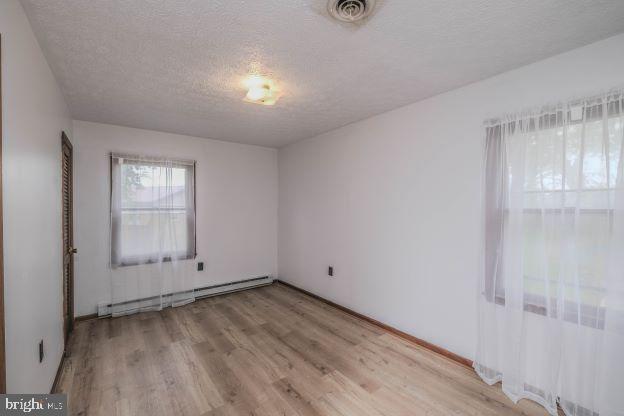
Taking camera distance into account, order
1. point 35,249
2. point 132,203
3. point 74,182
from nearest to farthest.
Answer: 1. point 35,249
2. point 74,182
3. point 132,203

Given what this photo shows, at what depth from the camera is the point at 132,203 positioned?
3.49m

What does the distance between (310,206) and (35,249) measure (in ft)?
9.89

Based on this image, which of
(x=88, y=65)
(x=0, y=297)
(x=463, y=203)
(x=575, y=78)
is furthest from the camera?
(x=463, y=203)

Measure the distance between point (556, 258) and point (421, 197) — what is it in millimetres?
1108

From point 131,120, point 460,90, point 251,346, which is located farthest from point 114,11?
point 251,346

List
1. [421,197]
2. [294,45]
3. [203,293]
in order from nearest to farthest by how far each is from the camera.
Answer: [294,45], [421,197], [203,293]

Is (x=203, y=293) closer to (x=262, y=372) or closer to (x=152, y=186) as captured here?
(x=152, y=186)

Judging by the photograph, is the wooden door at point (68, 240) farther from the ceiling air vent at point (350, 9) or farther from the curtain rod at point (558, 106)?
the curtain rod at point (558, 106)

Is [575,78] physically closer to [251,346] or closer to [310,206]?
[310,206]

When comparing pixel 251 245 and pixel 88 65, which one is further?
pixel 251 245

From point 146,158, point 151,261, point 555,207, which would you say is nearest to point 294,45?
point 555,207

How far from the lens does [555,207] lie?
1.83 meters
